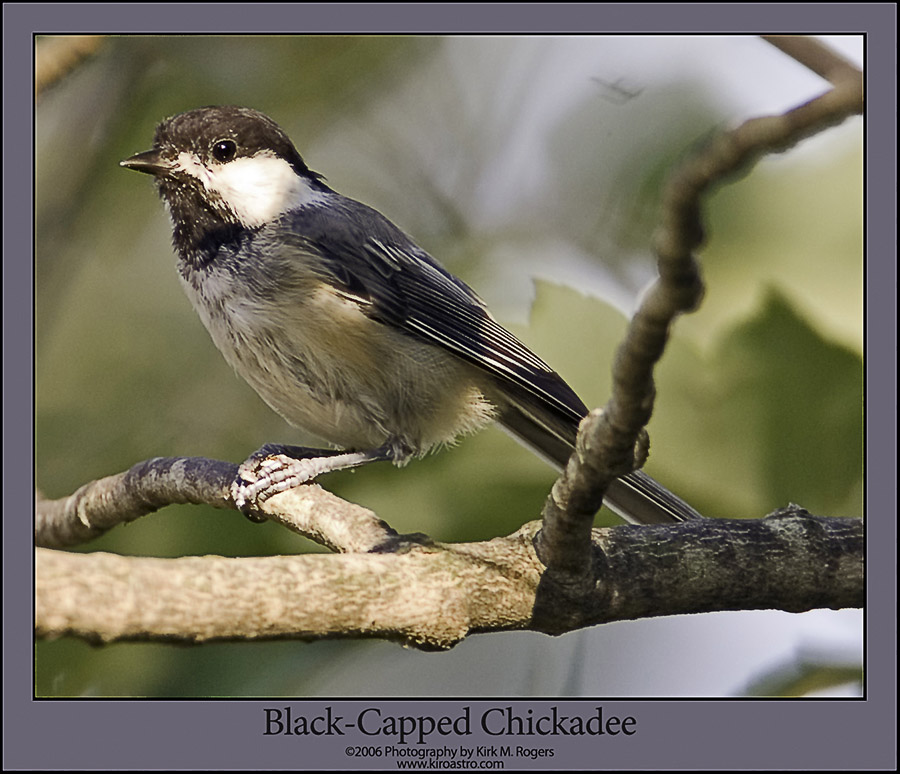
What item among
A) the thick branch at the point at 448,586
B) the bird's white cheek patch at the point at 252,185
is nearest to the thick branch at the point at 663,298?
the thick branch at the point at 448,586

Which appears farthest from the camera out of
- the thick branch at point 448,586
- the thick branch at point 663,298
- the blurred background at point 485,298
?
the blurred background at point 485,298

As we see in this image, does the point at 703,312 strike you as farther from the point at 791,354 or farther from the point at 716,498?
the point at 716,498

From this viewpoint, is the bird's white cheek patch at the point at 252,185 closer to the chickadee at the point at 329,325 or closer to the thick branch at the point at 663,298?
the chickadee at the point at 329,325

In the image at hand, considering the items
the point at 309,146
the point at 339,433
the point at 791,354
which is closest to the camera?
the point at 791,354

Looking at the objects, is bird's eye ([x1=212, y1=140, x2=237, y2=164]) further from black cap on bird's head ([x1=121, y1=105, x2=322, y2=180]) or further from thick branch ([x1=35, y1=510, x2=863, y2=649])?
thick branch ([x1=35, y1=510, x2=863, y2=649])

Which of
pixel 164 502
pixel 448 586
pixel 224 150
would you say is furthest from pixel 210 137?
pixel 448 586

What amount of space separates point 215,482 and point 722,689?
96cm

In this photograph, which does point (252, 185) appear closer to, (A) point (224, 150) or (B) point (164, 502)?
(A) point (224, 150)

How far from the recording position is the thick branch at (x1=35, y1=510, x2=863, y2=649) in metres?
0.94

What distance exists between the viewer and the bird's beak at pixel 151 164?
1632 millimetres

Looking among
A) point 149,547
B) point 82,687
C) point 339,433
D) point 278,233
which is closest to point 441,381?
point 339,433

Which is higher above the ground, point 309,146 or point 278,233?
point 309,146

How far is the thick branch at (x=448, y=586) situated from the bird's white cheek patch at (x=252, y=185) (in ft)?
2.37

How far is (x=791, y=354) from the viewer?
1569 millimetres
